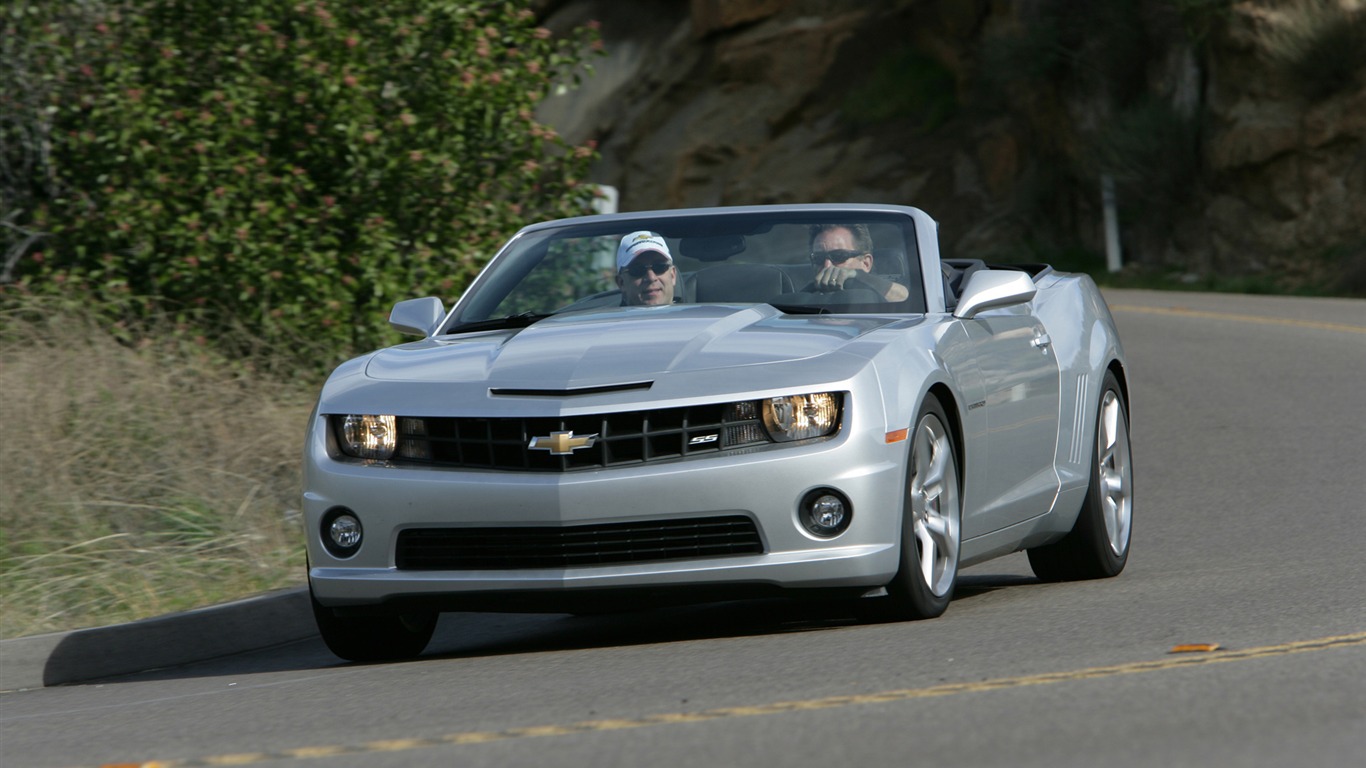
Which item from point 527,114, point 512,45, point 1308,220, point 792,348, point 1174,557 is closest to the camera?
point 792,348

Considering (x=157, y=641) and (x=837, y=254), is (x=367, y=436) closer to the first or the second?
(x=157, y=641)

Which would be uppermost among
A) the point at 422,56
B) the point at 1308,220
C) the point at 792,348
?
the point at 422,56

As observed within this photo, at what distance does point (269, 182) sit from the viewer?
1320 cm

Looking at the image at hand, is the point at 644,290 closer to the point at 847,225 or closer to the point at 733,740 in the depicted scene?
the point at 847,225

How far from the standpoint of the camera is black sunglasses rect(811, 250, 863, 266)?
25.0 ft

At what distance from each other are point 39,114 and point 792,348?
8486 mm

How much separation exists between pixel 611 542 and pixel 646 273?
160 centimetres

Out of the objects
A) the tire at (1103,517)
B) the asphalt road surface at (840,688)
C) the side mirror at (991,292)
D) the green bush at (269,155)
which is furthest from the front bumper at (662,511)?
the green bush at (269,155)

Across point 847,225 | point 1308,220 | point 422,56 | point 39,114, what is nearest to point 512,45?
point 422,56

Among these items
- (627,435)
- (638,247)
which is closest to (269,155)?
(638,247)

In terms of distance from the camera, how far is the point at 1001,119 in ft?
117

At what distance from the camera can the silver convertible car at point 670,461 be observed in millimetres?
6301

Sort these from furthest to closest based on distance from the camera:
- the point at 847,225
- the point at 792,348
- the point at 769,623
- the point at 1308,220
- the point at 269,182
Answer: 1. the point at 1308,220
2. the point at 269,182
3. the point at 847,225
4. the point at 769,623
5. the point at 792,348

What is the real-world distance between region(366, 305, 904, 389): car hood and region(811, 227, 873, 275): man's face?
1.32 ft
